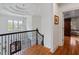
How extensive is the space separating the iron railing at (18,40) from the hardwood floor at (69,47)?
12.8 inches

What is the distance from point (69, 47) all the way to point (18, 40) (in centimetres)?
81

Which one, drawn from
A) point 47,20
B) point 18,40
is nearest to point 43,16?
point 47,20

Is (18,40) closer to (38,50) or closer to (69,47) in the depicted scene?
(38,50)

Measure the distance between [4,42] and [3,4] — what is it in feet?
1.95

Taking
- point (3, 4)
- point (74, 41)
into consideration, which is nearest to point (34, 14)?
point (3, 4)

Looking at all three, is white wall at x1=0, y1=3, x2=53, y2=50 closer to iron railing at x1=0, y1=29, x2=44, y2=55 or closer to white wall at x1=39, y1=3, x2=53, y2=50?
white wall at x1=39, y1=3, x2=53, y2=50

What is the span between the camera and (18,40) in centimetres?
156

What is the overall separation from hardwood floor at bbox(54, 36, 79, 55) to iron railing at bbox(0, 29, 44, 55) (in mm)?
324

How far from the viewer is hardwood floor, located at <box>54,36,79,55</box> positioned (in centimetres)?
154

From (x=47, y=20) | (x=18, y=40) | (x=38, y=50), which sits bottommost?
(x=38, y=50)
